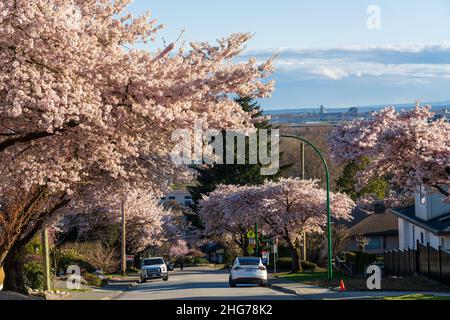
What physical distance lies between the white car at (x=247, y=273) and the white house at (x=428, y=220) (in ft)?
27.1

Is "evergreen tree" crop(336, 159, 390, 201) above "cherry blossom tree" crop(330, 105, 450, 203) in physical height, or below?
above

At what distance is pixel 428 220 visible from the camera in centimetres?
4844

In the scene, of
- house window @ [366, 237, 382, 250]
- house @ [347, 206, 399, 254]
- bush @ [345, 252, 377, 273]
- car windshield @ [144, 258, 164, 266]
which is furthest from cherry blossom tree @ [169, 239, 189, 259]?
bush @ [345, 252, 377, 273]

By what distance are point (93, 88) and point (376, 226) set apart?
204ft

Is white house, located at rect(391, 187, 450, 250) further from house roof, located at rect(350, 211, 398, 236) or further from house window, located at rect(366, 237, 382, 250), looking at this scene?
house window, located at rect(366, 237, 382, 250)

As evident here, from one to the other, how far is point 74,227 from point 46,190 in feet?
129

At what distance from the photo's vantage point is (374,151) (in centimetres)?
2627

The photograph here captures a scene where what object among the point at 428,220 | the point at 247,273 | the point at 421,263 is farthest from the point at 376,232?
the point at 247,273

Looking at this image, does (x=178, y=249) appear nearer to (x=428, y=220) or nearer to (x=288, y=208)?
(x=288, y=208)

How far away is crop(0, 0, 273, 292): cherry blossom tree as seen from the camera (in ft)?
60.6

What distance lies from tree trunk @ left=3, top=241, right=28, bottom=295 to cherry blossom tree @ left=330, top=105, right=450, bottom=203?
1287 centimetres

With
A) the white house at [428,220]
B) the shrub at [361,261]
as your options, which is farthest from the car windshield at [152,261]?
the white house at [428,220]

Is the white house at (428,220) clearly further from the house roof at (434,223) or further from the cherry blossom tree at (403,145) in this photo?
the cherry blossom tree at (403,145)
